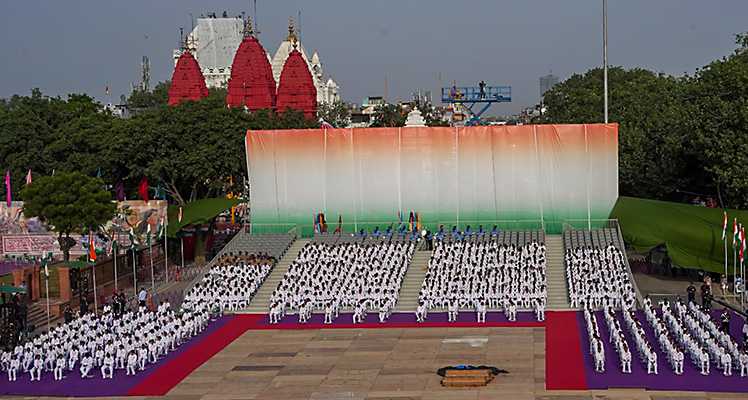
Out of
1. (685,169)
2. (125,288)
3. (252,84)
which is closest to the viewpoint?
(125,288)

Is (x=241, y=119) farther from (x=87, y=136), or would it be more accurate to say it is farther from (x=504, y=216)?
(x=504, y=216)

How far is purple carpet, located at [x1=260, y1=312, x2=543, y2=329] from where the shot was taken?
110 ft

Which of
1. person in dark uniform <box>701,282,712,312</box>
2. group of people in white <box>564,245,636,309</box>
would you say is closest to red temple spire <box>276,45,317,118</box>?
group of people in white <box>564,245,636,309</box>

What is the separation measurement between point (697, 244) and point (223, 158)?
908 inches

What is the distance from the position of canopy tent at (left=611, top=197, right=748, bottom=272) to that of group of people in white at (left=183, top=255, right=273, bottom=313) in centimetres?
1457

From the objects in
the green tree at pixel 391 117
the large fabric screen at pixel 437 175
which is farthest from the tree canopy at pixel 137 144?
the green tree at pixel 391 117

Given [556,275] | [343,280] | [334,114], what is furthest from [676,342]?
[334,114]

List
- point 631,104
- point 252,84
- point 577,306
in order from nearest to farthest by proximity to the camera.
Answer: point 577,306, point 631,104, point 252,84

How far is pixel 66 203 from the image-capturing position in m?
42.3

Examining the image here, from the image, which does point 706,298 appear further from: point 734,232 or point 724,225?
point 724,225

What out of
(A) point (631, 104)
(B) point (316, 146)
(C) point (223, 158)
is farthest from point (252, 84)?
(B) point (316, 146)

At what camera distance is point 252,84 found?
94.3m

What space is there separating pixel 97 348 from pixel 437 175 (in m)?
20.4

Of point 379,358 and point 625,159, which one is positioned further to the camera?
point 625,159
